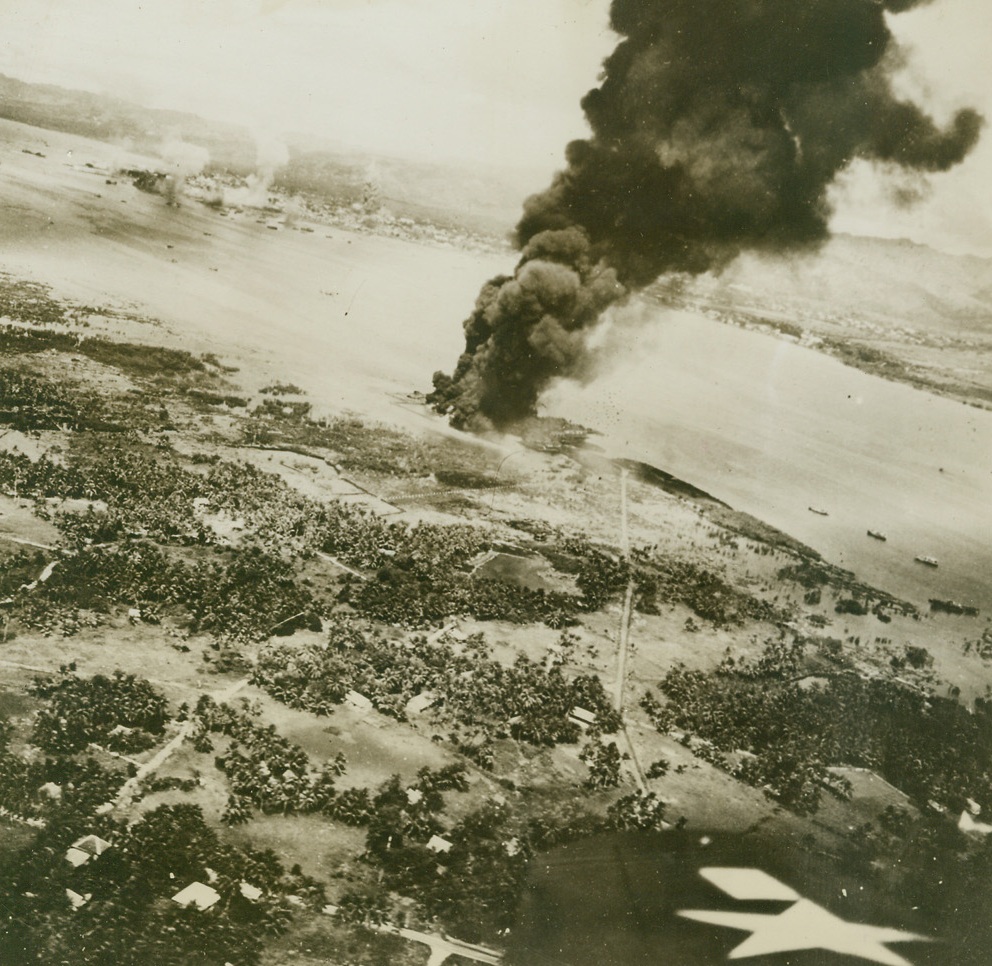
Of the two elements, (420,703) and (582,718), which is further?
(582,718)

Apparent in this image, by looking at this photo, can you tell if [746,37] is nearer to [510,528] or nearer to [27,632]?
[510,528]

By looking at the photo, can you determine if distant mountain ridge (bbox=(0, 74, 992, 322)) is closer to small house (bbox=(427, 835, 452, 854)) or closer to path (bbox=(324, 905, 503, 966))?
small house (bbox=(427, 835, 452, 854))

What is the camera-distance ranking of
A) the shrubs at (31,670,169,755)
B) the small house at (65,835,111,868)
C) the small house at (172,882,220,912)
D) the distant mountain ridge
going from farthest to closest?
the distant mountain ridge, the shrubs at (31,670,169,755), the small house at (65,835,111,868), the small house at (172,882,220,912)

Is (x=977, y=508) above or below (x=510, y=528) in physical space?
above

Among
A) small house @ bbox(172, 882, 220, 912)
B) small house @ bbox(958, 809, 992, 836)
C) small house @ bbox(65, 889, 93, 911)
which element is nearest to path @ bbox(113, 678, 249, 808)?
small house @ bbox(65, 889, 93, 911)

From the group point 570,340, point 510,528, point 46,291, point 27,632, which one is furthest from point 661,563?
point 46,291

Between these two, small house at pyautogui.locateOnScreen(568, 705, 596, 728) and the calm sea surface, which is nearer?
small house at pyautogui.locateOnScreen(568, 705, 596, 728)

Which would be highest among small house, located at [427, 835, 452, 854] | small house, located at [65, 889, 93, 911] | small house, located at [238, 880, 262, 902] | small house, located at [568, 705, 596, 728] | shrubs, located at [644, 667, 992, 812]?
shrubs, located at [644, 667, 992, 812]

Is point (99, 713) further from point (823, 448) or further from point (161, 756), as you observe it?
point (823, 448)

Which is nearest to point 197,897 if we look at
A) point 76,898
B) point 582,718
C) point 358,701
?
point 76,898
